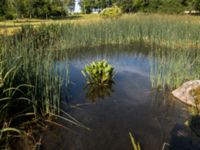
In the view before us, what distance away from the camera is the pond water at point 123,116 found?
8.83 feet

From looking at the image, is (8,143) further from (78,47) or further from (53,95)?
(78,47)

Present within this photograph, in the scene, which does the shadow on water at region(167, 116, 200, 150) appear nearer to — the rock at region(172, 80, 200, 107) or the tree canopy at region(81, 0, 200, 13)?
the rock at region(172, 80, 200, 107)

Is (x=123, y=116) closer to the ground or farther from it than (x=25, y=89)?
closer to the ground

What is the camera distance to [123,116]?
338 centimetres

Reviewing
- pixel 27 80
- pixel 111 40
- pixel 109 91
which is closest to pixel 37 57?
pixel 27 80

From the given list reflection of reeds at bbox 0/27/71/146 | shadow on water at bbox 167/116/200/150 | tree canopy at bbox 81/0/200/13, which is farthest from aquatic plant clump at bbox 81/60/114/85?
tree canopy at bbox 81/0/200/13

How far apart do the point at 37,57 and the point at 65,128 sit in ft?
4.09

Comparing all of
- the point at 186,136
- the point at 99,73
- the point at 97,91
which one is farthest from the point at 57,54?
the point at 186,136

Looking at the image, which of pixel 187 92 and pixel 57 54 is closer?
pixel 187 92

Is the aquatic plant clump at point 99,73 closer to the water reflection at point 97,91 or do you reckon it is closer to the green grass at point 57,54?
the water reflection at point 97,91

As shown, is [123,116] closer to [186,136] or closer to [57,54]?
[186,136]

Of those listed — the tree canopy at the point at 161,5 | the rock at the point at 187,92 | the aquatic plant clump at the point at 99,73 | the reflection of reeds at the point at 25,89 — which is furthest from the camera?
the tree canopy at the point at 161,5

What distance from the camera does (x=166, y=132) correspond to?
292cm

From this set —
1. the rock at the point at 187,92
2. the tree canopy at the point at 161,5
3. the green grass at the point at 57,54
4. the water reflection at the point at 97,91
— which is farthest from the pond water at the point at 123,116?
the tree canopy at the point at 161,5
